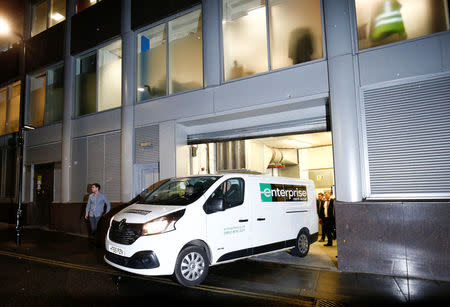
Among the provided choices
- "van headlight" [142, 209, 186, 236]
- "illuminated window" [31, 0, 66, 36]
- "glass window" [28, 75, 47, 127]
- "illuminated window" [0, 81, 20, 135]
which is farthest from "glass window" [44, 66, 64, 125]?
"van headlight" [142, 209, 186, 236]

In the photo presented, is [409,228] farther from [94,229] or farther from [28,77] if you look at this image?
[28,77]

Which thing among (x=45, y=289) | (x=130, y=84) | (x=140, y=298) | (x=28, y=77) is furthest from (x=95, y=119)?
(x=140, y=298)

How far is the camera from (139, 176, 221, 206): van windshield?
5.82 metres

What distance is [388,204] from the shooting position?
650 cm

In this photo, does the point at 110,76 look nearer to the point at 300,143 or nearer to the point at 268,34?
the point at 268,34

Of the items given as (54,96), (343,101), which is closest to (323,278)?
(343,101)

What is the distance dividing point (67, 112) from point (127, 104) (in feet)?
13.0

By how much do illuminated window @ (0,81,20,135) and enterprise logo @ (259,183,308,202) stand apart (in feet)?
51.8

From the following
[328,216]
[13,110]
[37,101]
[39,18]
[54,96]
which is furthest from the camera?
[13,110]

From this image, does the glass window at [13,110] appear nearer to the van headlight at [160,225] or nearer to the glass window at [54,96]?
the glass window at [54,96]

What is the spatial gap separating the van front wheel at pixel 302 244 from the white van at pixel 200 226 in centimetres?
19

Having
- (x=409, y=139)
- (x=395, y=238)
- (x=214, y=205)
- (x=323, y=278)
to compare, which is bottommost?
(x=323, y=278)

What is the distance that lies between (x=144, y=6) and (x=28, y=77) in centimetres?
843

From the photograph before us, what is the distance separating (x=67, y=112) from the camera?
532 inches
